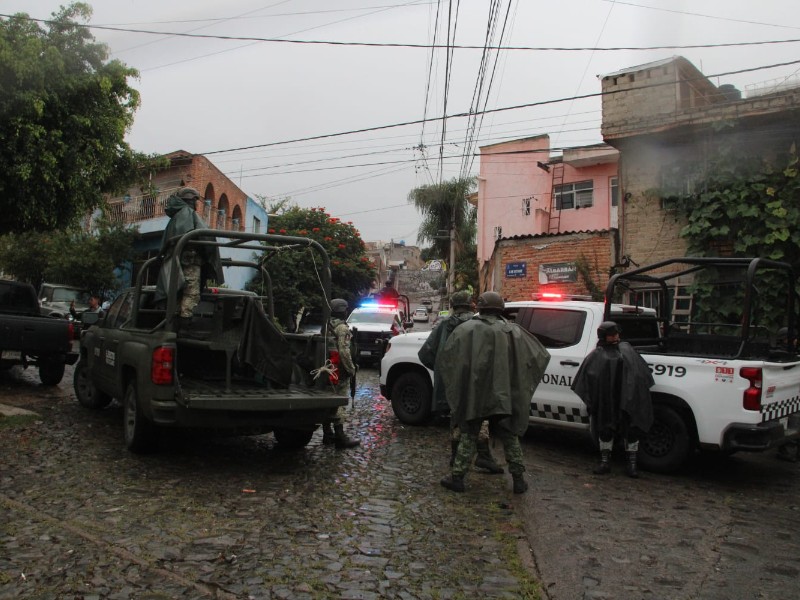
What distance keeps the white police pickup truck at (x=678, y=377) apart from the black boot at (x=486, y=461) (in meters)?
1.25

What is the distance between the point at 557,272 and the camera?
631 inches

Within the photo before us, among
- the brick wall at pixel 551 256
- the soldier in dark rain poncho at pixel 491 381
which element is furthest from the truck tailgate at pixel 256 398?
the brick wall at pixel 551 256

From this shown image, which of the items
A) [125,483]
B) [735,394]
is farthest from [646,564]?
[125,483]

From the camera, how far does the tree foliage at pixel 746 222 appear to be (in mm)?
10984

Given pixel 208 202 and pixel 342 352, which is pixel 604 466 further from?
pixel 208 202

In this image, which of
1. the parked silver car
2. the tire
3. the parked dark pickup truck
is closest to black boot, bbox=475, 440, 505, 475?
the tire

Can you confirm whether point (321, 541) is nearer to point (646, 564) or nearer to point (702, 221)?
point (646, 564)

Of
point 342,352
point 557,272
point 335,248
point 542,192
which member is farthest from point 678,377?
point 542,192

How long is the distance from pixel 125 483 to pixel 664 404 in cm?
509

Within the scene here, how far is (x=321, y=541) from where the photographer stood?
400 cm

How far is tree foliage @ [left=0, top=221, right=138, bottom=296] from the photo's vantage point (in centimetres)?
2195

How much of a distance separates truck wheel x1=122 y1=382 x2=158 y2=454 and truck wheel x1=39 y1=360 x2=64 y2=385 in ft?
14.9

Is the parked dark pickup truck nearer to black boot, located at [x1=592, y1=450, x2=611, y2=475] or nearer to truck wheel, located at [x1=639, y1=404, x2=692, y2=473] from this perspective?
black boot, located at [x1=592, y1=450, x2=611, y2=475]

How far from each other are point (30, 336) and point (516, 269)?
11.8 meters
